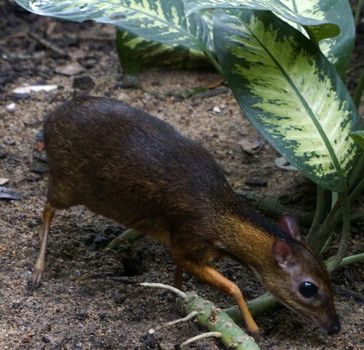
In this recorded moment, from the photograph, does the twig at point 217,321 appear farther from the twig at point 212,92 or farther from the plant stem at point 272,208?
the twig at point 212,92

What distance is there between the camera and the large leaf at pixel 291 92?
3.75m

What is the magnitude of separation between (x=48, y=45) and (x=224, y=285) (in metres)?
3.50

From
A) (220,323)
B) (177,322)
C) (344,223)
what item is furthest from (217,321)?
(344,223)

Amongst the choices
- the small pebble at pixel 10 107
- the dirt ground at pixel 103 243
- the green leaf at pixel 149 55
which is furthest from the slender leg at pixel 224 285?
the small pebble at pixel 10 107

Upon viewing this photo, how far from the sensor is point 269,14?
3820 millimetres

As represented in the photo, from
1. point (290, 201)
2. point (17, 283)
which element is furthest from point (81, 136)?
point (290, 201)

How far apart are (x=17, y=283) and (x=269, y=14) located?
5.24ft

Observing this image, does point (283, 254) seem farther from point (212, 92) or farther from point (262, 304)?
point (212, 92)

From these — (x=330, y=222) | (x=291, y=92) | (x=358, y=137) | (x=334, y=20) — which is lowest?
(x=330, y=222)

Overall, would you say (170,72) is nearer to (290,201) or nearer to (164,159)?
(290,201)

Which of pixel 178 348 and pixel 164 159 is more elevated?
pixel 164 159

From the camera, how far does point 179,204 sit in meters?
3.88

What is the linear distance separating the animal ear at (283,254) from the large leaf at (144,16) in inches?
39.3

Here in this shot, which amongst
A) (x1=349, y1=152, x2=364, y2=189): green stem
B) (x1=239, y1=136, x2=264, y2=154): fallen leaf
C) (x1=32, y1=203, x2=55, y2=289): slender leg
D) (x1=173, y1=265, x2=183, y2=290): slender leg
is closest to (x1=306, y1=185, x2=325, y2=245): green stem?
(x1=349, y1=152, x2=364, y2=189): green stem
